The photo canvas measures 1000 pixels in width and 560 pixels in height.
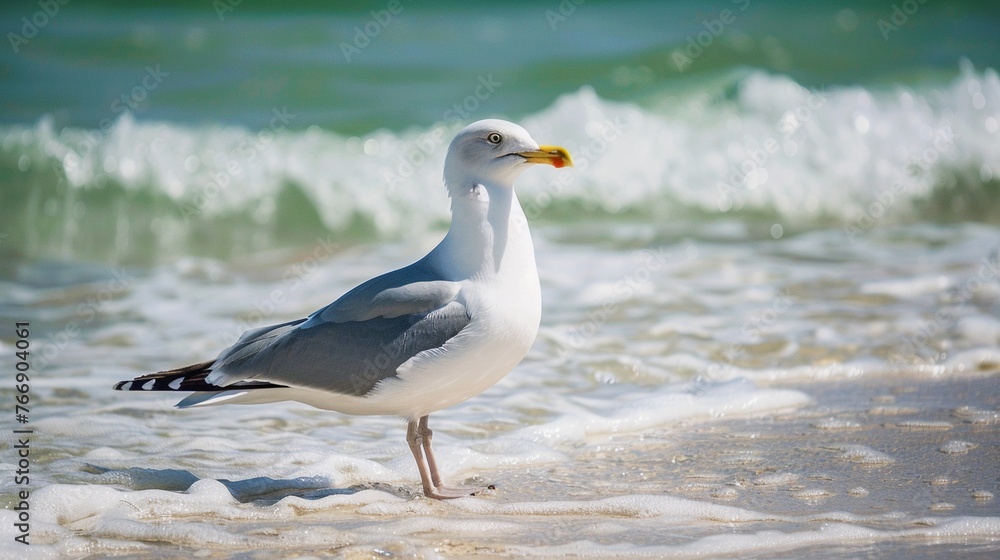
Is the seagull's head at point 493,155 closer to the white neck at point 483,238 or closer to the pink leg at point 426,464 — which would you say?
the white neck at point 483,238

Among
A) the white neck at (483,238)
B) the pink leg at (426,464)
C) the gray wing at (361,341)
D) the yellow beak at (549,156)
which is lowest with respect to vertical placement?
the pink leg at (426,464)

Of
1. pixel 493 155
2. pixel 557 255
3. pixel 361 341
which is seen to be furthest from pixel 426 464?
pixel 557 255

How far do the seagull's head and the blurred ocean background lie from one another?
1072 mm

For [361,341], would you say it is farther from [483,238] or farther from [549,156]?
[549,156]

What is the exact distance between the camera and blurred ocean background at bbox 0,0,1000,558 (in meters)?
3.38

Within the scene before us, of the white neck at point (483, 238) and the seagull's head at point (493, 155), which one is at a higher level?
the seagull's head at point (493, 155)

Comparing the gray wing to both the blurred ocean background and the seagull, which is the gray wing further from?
the blurred ocean background

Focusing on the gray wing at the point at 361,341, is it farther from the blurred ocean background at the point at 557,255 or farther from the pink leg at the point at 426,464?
the blurred ocean background at the point at 557,255

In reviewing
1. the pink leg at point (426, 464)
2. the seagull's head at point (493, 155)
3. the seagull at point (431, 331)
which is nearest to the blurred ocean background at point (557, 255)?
the pink leg at point (426, 464)

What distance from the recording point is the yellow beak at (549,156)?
11.2ft

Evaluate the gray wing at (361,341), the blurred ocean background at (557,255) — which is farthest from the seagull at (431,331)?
the blurred ocean background at (557,255)

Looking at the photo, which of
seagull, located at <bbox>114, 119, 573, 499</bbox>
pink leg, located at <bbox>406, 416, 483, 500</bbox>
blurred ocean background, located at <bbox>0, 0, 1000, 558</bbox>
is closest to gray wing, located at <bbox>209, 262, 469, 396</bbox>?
seagull, located at <bbox>114, 119, 573, 499</bbox>

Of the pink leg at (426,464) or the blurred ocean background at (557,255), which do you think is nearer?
the blurred ocean background at (557,255)

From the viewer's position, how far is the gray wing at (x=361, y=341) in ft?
11.0
